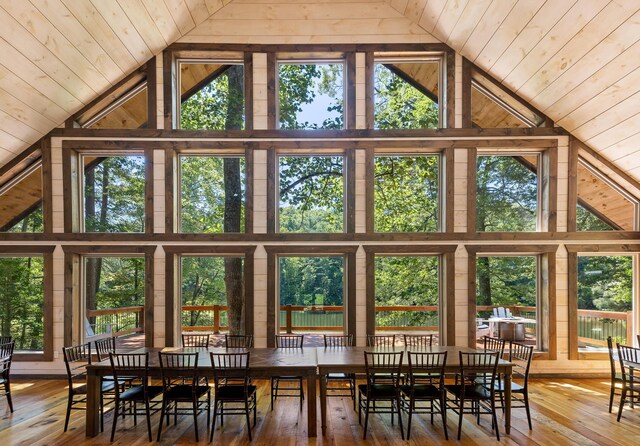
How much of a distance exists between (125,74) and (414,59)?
461 centimetres

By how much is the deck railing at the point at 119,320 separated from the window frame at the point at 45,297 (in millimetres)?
550

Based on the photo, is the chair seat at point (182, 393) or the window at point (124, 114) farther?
the window at point (124, 114)

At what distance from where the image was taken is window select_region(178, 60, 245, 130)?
6137 mm

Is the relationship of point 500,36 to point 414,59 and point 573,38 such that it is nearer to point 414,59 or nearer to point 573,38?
point 573,38

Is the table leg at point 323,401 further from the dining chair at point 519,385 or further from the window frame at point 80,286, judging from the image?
the window frame at point 80,286

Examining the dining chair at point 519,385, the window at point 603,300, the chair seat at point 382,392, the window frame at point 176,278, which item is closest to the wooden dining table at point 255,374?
the chair seat at point 382,392

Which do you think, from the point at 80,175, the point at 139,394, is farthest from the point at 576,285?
the point at 80,175

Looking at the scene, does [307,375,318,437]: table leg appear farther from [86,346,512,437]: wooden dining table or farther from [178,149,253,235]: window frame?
[178,149,253,235]: window frame

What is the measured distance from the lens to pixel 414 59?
6113 millimetres

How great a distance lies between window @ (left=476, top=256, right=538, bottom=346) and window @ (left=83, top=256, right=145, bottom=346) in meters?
5.49

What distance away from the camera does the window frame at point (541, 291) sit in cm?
579

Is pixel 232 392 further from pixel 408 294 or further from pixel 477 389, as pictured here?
pixel 408 294

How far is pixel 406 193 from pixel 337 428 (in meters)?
3.67

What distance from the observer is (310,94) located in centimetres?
620
